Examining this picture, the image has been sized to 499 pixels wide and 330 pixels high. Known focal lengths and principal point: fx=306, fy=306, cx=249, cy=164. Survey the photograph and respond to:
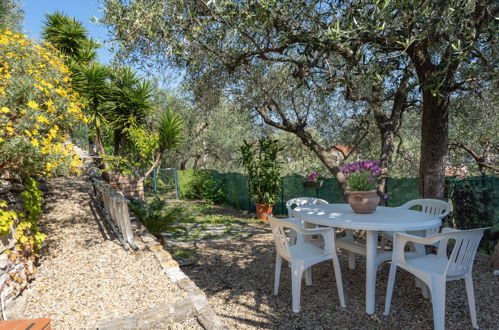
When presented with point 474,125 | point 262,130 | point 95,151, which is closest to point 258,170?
point 262,130

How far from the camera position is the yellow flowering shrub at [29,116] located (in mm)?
2670

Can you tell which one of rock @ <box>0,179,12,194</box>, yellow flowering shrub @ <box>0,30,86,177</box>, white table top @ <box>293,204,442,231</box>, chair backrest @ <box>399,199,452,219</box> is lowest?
white table top @ <box>293,204,442,231</box>

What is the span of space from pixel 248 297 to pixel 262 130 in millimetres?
8194

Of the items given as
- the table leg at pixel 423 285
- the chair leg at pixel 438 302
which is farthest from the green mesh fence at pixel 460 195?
the chair leg at pixel 438 302

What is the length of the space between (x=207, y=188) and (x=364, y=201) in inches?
348

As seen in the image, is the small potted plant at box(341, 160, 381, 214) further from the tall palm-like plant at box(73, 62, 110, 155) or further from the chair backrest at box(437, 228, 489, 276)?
the tall palm-like plant at box(73, 62, 110, 155)

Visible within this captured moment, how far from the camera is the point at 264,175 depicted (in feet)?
26.5

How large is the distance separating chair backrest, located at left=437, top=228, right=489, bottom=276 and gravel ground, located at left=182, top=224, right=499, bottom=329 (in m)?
0.54

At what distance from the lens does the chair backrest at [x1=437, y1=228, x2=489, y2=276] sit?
2506 mm

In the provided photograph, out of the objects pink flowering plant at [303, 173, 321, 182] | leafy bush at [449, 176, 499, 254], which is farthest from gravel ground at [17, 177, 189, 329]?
leafy bush at [449, 176, 499, 254]

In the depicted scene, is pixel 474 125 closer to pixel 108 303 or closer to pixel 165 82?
pixel 165 82

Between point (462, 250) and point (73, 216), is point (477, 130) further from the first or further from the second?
point (73, 216)

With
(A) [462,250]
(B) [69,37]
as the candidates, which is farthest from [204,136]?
(A) [462,250]

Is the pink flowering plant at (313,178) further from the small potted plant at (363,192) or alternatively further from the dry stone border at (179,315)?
the dry stone border at (179,315)
